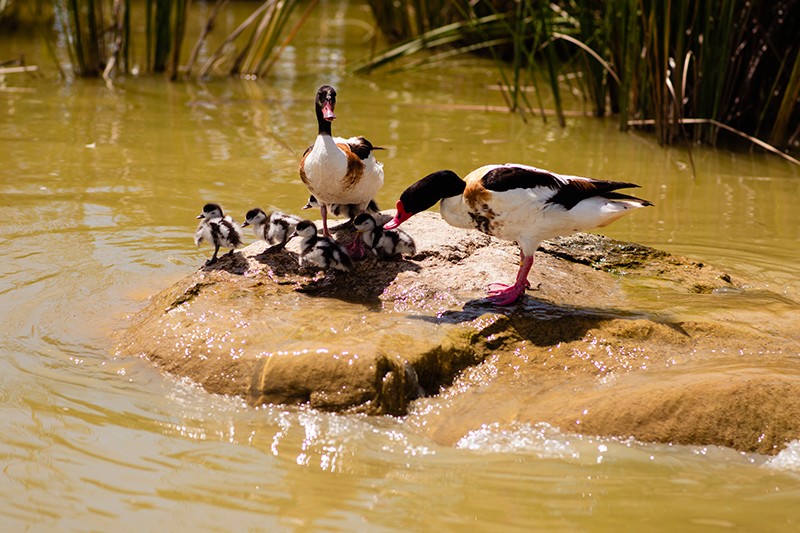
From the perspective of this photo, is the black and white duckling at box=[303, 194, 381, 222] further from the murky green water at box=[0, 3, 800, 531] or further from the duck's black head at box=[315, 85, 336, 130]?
the murky green water at box=[0, 3, 800, 531]

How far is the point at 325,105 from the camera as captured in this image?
6172 mm

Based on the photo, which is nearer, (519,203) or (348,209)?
(519,203)

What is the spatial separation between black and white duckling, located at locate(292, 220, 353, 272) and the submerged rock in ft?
0.57

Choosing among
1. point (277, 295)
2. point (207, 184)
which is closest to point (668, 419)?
point (277, 295)

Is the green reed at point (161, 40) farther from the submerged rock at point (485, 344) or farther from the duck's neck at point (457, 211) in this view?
the duck's neck at point (457, 211)

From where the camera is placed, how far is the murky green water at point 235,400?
381 centimetres

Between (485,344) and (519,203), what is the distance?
0.75m

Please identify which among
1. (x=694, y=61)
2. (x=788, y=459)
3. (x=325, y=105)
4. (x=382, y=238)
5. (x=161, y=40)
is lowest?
(x=788, y=459)

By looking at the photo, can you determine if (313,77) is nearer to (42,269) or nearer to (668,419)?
(42,269)

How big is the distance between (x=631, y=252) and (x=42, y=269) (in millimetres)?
3832

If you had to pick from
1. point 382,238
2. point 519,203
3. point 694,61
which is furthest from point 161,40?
point 519,203

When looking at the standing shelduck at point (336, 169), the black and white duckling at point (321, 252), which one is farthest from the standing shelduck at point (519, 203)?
the standing shelduck at point (336, 169)

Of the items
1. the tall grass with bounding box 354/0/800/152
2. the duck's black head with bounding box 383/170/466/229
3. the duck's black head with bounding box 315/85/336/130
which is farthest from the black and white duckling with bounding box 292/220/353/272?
the tall grass with bounding box 354/0/800/152

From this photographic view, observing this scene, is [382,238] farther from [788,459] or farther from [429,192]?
[788,459]
